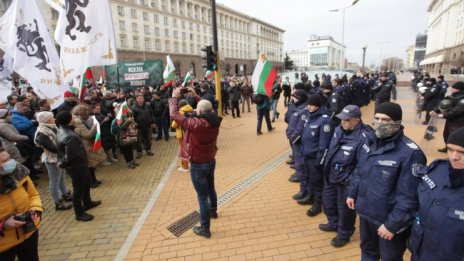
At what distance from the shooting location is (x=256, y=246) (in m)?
3.89

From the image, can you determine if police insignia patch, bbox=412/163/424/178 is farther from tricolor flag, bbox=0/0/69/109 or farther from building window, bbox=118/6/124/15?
building window, bbox=118/6/124/15

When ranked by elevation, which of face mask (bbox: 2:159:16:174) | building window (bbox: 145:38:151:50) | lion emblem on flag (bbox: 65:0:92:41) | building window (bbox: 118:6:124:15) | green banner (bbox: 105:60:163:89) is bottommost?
face mask (bbox: 2:159:16:174)

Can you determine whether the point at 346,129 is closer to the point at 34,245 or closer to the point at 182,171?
the point at 34,245

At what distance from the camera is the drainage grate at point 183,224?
4348 mm

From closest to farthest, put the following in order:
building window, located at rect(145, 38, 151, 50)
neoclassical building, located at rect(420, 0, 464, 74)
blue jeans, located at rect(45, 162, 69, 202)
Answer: blue jeans, located at rect(45, 162, 69, 202)
neoclassical building, located at rect(420, 0, 464, 74)
building window, located at rect(145, 38, 151, 50)

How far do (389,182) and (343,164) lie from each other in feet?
3.02

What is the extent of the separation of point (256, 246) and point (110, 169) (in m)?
5.15

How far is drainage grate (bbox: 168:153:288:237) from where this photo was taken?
444 centimetres

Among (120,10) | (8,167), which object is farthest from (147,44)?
(8,167)

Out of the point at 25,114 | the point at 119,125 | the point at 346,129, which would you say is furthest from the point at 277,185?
the point at 25,114

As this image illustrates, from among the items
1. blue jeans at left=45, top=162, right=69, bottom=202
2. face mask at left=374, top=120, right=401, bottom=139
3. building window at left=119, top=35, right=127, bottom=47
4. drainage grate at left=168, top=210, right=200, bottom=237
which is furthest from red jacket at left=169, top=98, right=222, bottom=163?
building window at left=119, top=35, right=127, bottom=47

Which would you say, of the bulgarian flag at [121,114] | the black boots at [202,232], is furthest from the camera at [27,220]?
the bulgarian flag at [121,114]

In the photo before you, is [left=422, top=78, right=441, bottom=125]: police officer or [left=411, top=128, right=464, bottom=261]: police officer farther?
[left=422, top=78, right=441, bottom=125]: police officer

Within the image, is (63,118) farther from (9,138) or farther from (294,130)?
(294,130)
